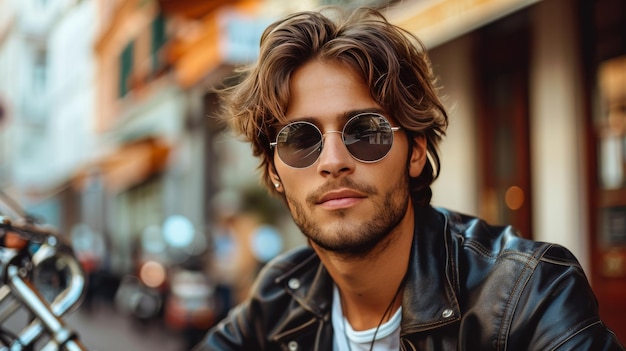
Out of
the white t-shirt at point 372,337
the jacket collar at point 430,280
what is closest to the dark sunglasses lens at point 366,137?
the jacket collar at point 430,280

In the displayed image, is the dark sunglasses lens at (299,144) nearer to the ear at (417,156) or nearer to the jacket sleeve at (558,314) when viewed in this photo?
the ear at (417,156)

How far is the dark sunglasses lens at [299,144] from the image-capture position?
176 cm

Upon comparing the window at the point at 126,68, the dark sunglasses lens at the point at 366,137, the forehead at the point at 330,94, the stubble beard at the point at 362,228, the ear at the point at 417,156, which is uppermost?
the window at the point at 126,68

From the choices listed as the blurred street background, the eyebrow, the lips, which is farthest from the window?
the lips

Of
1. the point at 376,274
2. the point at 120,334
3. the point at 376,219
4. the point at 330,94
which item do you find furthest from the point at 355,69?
the point at 120,334

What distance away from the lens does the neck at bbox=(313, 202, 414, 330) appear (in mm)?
1772

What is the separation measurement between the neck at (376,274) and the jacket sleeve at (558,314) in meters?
0.38

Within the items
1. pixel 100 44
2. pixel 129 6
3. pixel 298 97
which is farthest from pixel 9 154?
pixel 298 97

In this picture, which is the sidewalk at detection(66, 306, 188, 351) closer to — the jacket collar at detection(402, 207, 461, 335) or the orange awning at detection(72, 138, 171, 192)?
the orange awning at detection(72, 138, 171, 192)

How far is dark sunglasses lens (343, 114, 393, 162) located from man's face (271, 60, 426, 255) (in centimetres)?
Answer: 2

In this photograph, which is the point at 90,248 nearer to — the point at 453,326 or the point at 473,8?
the point at 473,8

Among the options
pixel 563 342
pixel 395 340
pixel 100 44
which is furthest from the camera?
pixel 100 44

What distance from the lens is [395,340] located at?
5.82 feet

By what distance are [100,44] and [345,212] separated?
850 inches
